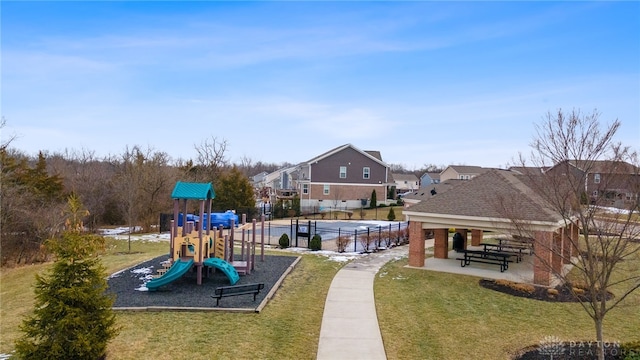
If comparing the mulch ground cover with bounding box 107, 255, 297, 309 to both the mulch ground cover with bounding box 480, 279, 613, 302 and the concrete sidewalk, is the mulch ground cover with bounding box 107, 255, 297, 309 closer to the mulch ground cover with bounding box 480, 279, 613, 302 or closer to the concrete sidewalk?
the concrete sidewalk

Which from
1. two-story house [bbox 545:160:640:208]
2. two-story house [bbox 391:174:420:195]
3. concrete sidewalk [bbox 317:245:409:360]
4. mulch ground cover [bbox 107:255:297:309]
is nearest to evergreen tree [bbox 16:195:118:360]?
mulch ground cover [bbox 107:255:297:309]

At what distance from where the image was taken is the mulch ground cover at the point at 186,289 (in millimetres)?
12656

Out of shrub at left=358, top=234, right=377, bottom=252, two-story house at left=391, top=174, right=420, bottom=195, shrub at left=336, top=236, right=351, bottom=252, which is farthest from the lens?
two-story house at left=391, top=174, right=420, bottom=195

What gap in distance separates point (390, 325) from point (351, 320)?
105cm

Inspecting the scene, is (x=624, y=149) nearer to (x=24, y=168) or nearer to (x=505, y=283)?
(x=505, y=283)

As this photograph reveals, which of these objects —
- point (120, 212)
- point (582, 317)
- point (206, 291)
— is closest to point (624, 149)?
point (582, 317)

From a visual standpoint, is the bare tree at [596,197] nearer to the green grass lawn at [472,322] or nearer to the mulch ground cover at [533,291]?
the green grass lawn at [472,322]

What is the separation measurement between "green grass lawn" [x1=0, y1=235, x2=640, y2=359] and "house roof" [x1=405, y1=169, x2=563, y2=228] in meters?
3.07

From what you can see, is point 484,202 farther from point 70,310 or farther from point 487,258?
point 70,310

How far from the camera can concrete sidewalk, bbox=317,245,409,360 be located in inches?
376

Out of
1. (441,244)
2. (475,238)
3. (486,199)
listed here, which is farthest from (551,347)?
(475,238)

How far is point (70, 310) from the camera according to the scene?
794cm

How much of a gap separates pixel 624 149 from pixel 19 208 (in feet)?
85.0

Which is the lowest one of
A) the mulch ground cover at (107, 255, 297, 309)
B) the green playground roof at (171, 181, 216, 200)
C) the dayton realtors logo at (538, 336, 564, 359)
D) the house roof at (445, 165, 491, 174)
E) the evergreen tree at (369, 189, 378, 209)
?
the dayton realtors logo at (538, 336, 564, 359)
